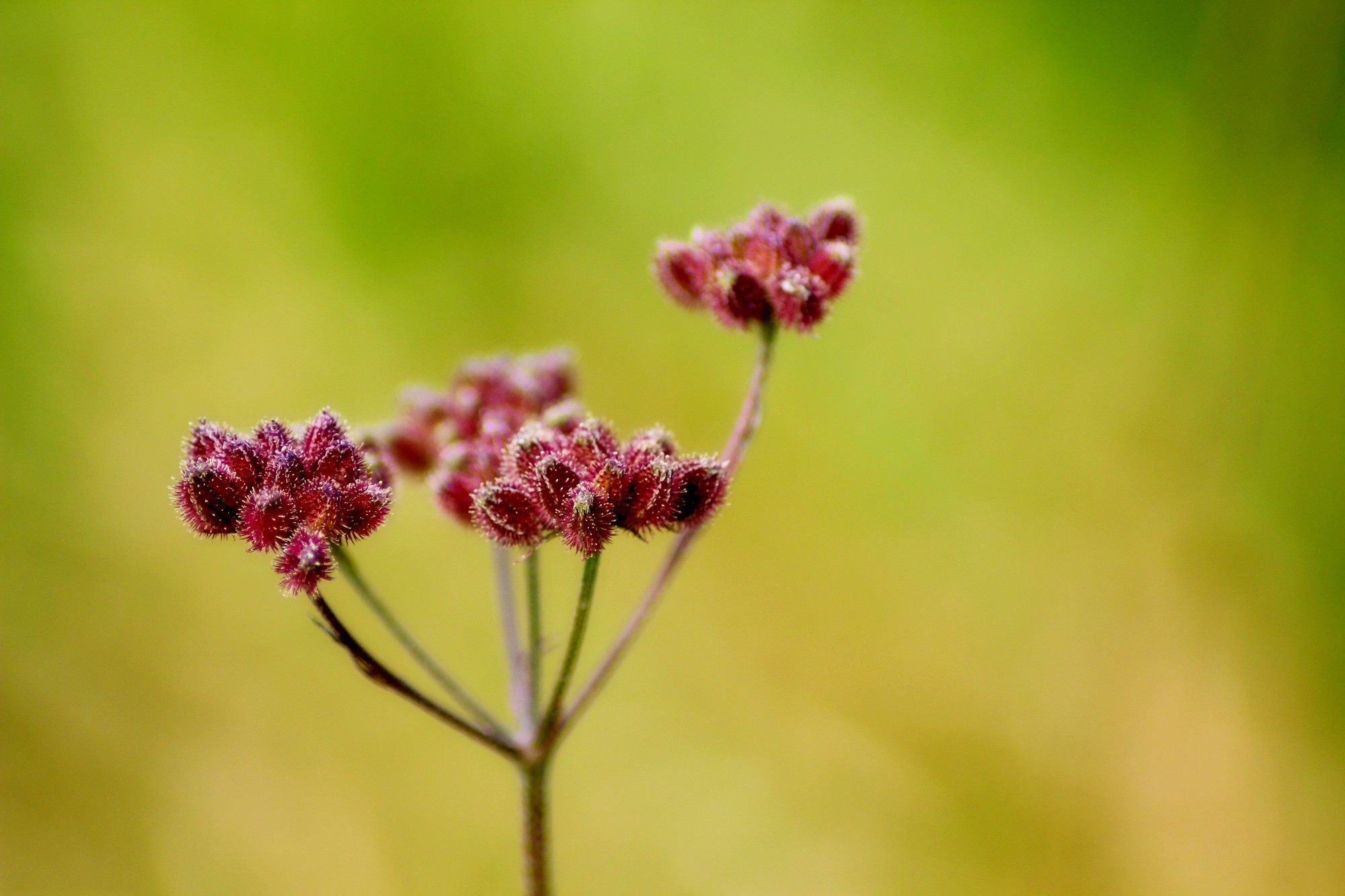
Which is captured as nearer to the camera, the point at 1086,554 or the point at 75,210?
the point at 1086,554

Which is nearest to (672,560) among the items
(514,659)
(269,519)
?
(514,659)

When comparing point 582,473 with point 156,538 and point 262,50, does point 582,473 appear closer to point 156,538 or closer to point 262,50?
point 156,538

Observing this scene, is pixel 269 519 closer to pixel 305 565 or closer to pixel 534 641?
pixel 305 565

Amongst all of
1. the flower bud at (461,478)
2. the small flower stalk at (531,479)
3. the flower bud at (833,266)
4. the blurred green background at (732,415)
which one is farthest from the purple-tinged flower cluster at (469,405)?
the blurred green background at (732,415)

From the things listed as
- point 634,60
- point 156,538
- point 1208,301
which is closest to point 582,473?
point 1208,301

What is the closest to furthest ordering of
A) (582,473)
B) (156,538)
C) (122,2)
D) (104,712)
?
(582,473), (104,712), (156,538), (122,2)

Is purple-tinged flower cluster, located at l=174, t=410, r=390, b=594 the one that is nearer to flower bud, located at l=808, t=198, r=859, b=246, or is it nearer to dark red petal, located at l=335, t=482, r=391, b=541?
dark red petal, located at l=335, t=482, r=391, b=541
